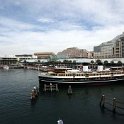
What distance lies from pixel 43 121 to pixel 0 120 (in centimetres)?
993

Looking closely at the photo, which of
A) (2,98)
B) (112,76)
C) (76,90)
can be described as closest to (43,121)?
(2,98)

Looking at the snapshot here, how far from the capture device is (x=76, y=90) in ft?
298

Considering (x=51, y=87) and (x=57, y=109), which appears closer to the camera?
(x=57, y=109)

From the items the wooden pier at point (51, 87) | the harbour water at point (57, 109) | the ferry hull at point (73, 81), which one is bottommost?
the harbour water at point (57, 109)

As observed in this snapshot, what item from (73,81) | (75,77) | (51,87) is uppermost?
(75,77)

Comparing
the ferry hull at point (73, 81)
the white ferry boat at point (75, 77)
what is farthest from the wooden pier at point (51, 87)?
the white ferry boat at point (75, 77)

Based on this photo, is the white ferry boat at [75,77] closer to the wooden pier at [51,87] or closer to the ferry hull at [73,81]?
the ferry hull at [73,81]

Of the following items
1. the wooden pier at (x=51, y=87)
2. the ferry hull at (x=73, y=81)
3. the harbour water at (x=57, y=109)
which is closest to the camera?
the harbour water at (x=57, y=109)

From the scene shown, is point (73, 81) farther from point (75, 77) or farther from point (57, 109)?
point (57, 109)

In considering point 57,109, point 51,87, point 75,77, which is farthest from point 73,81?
point 57,109

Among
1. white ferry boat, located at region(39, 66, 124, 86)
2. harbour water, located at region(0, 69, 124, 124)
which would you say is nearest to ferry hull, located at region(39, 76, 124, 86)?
white ferry boat, located at region(39, 66, 124, 86)

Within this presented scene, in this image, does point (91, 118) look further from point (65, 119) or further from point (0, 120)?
point (0, 120)

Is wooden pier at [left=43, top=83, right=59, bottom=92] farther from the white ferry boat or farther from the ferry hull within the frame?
the white ferry boat

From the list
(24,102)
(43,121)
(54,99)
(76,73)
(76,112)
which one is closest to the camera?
(43,121)
